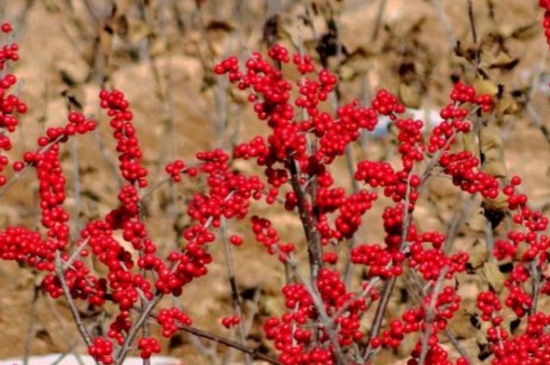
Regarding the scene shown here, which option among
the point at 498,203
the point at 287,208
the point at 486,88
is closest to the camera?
the point at 287,208

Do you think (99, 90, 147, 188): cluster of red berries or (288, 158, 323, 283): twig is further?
(99, 90, 147, 188): cluster of red berries

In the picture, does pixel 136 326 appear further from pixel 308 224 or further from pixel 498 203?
pixel 498 203

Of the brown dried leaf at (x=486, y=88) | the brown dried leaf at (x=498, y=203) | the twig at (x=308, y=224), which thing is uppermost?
the brown dried leaf at (x=486, y=88)

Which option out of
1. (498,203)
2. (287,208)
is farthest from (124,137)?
(498,203)

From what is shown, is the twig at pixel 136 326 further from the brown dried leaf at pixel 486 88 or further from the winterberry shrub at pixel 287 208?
the brown dried leaf at pixel 486 88

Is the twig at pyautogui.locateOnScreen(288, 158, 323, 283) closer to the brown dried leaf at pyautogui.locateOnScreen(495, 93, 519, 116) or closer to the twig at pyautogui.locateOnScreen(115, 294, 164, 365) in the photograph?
the twig at pyautogui.locateOnScreen(115, 294, 164, 365)

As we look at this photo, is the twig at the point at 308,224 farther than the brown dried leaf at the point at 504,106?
No

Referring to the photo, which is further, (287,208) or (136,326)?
(287,208)

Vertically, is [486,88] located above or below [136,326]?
above

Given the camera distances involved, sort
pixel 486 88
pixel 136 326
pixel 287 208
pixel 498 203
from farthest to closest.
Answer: pixel 498 203 < pixel 486 88 < pixel 287 208 < pixel 136 326

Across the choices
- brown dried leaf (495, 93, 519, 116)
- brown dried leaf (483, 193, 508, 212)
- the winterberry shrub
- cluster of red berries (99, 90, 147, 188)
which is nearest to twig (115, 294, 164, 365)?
the winterberry shrub

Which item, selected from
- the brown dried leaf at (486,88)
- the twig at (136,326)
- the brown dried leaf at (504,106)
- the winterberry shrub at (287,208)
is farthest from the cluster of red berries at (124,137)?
the brown dried leaf at (504,106)

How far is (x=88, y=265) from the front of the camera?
19.3 feet

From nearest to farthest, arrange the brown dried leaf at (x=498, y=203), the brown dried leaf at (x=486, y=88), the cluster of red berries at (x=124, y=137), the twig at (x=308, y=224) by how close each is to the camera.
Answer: the twig at (x=308, y=224) → the cluster of red berries at (x=124, y=137) → the brown dried leaf at (x=486, y=88) → the brown dried leaf at (x=498, y=203)
